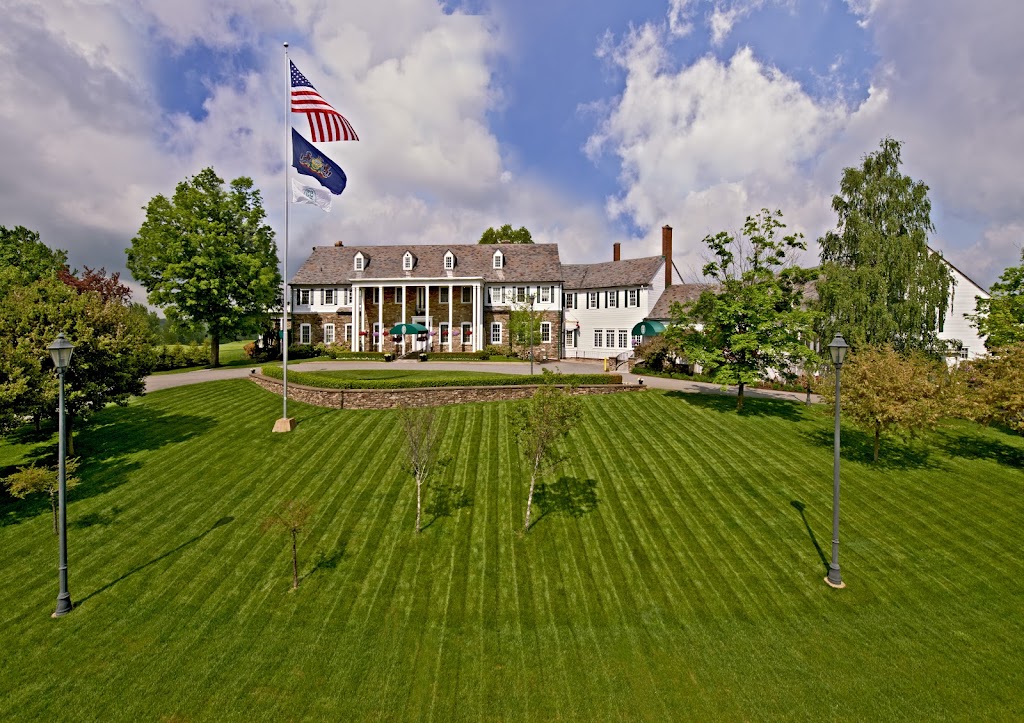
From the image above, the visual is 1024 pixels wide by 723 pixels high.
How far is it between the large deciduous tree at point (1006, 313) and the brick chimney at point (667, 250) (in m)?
26.6

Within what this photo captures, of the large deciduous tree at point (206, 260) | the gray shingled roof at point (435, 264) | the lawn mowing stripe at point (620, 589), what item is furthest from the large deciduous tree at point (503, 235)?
the lawn mowing stripe at point (620, 589)

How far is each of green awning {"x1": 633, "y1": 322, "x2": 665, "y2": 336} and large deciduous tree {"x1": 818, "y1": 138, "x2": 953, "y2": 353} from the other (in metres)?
15.0

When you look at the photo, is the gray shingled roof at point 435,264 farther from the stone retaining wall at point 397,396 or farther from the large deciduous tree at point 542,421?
the large deciduous tree at point 542,421

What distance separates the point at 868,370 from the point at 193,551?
26032mm

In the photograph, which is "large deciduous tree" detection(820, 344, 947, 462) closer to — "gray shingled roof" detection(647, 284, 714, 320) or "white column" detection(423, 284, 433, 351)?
"gray shingled roof" detection(647, 284, 714, 320)

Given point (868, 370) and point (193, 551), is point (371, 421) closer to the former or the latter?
point (193, 551)

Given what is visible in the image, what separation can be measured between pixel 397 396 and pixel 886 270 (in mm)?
31064

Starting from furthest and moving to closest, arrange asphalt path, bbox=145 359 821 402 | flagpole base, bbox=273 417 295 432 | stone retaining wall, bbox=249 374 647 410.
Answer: asphalt path, bbox=145 359 821 402, stone retaining wall, bbox=249 374 647 410, flagpole base, bbox=273 417 295 432

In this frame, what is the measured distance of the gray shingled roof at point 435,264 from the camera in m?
51.2

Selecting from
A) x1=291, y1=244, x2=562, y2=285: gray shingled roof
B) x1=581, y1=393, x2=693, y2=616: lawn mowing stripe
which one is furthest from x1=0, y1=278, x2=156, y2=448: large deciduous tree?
x1=291, y1=244, x2=562, y2=285: gray shingled roof

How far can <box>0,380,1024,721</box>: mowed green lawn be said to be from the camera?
9.09 meters

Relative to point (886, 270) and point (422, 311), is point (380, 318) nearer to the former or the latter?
point (422, 311)

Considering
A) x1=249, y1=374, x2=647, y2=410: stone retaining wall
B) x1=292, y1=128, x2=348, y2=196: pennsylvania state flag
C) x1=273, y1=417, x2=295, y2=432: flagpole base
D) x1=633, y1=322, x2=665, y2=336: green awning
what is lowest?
x1=273, y1=417, x2=295, y2=432: flagpole base

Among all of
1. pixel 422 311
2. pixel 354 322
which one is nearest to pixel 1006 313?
pixel 422 311
